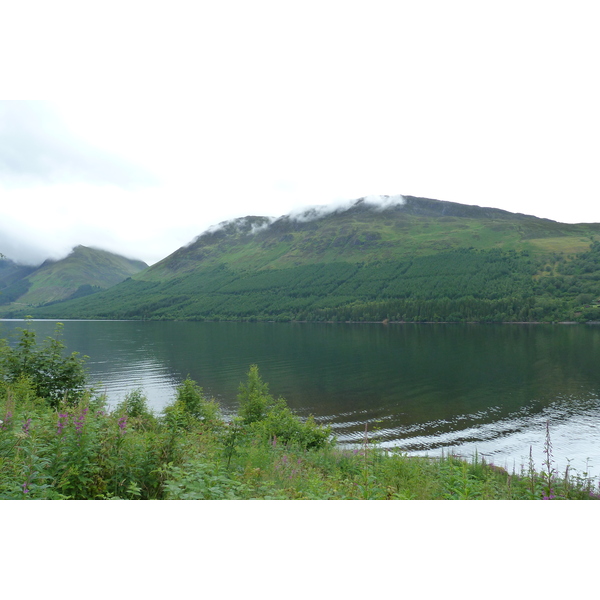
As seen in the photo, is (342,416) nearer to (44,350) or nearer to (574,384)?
(44,350)

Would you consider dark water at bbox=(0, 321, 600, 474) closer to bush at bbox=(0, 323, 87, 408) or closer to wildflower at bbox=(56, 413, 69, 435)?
bush at bbox=(0, 323, 87, 408)

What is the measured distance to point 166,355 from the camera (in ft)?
255

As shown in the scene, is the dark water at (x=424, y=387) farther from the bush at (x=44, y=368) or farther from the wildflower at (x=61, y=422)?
the wildflower at (x=61, y=422)

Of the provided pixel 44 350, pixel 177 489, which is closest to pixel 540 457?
pixel 177 489

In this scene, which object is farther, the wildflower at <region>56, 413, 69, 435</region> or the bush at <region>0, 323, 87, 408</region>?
the bush at <region>0, 323, 87, 408</region>

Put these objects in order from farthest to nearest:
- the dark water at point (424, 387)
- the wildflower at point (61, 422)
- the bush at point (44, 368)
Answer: the dark water at point (424, 387), the bush at point (44, 368), the wildflower at point (61, 422)

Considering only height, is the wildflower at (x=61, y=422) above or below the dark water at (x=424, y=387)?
above

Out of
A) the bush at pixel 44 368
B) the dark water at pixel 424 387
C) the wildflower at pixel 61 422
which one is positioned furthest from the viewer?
the dark water at pixel 424 387

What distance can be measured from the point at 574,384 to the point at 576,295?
171 metres

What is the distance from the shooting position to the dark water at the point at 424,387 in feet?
91.0

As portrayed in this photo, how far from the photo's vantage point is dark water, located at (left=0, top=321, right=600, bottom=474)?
27.7 meters

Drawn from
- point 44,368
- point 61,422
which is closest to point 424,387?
point 44,368

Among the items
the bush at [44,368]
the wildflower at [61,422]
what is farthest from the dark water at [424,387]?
the wildflower at [61,422]

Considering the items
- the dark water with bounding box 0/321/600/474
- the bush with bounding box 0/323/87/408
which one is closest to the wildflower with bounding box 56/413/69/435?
the bush with bounding box 0/323/87/408
